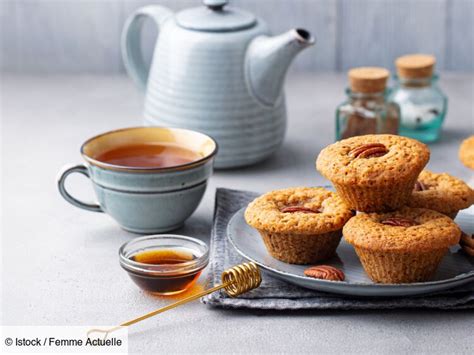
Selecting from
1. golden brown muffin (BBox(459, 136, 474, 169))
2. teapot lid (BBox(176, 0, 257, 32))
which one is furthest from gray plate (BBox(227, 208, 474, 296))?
teapot lid (BBox(176, 0, 257, 32))

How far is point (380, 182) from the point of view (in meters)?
1.15

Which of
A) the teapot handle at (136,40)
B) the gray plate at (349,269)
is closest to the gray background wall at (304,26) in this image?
the teapot handle at (136,40)

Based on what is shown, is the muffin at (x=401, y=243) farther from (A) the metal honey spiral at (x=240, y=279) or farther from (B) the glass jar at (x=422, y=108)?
(B) the glass jar at (x=422, y=108)

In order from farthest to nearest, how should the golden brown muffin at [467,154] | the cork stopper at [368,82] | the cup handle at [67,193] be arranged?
Result: 1. the cork stopper at [368,82]
2. the golden brown muffin at [467,154]
3. the cup handle at [67,193]

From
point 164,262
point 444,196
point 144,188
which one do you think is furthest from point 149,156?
point 444,196

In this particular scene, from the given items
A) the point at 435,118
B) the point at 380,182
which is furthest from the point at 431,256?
the point at 435,118

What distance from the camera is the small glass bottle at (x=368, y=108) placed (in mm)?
1707

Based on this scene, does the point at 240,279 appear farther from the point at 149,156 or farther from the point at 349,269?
the point at 149,156

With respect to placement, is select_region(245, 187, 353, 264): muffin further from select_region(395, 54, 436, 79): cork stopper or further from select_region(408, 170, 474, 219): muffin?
select_region(395, 54, 436, 79): cork stopper

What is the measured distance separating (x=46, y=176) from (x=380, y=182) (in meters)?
0.73

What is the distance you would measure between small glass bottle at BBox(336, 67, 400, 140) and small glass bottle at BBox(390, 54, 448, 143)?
0.08 m

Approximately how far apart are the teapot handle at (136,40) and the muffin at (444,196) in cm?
67

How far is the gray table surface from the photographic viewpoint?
1.10 meters

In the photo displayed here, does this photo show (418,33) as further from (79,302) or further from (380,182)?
(79,302)
